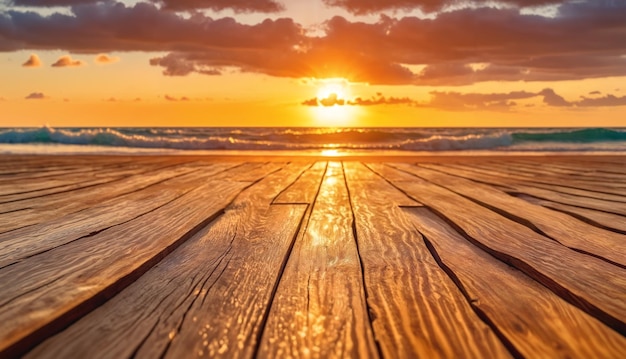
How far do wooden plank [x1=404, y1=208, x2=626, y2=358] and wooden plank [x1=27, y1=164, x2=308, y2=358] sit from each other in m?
0.50

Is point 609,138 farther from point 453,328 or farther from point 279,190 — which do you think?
point 453,328

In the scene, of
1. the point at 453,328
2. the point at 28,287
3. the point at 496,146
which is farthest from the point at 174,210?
the point at 496,146

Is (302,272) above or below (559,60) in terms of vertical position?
below

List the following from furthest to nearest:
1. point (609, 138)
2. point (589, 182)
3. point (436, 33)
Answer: point (609, 138) → point (436, 33) → point (589, 182)

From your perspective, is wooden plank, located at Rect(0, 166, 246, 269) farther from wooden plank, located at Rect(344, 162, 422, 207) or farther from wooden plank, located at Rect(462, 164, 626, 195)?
wooden plank, located at Rect(462, 164, 626, 195)

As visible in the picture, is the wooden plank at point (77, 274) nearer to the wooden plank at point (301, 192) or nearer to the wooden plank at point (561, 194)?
the wooden plank at point (301, 192)

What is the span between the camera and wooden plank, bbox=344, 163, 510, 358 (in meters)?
0.95

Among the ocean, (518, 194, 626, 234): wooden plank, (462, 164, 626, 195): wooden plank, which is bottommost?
the ocean

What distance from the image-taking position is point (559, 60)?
25.6 metres

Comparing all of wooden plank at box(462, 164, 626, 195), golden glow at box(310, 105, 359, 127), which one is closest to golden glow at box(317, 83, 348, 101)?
golden glow at box(310, 105, 359, 127)

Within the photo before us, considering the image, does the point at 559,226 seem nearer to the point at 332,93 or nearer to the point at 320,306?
the point at 320,306

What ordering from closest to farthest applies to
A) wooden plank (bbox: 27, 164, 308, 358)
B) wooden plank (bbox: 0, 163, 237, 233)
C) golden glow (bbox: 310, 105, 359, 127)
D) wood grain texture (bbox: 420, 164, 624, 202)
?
wooden plank (bbox: 27, 164, 308, 358) < wooden plank (bbox: 0, 163, 237, 233) < wood grain texture (bbox: 420, 164, 624, 202) < golden glow (bbox: 310, 105, 359, 127)

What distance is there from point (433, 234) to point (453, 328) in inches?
36.9

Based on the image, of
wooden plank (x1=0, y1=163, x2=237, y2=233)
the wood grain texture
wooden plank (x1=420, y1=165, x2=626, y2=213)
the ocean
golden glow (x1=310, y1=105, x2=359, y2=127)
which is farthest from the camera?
golden glow (x1=310, y1=105, x2=359, y2=127)
